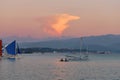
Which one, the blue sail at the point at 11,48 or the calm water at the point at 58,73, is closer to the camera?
the calm water at the point at 58,73

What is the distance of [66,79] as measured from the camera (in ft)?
228

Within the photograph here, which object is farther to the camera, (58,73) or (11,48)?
(11,48)

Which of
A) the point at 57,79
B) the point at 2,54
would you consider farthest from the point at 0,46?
the point at 57,79

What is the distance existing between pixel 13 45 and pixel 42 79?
304 ft

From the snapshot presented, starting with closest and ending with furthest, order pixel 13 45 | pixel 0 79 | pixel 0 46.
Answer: pixel 0 79 < pixel 13 45 < pixel 0 46

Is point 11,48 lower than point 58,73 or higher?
higher

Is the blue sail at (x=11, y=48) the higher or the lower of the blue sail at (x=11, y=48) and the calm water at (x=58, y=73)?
the higher

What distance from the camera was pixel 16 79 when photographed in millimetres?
68312

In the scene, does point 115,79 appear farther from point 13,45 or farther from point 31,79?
point 13,45

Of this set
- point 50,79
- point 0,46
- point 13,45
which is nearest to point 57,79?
point 50,79

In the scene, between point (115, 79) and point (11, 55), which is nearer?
point (115, 79)

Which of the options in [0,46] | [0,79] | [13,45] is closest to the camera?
[0,79]

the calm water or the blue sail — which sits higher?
the blue sail

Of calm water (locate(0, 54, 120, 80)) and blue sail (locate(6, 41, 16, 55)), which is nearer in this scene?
calm water (locate(0, 54, 120, 80))
